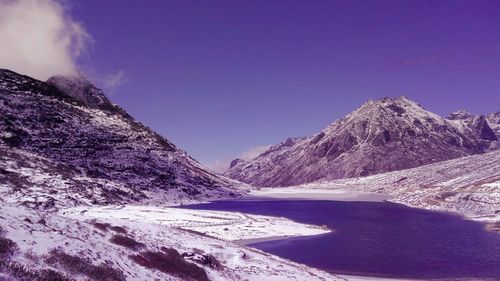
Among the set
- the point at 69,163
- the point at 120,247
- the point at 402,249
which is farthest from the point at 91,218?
the point at 69,163

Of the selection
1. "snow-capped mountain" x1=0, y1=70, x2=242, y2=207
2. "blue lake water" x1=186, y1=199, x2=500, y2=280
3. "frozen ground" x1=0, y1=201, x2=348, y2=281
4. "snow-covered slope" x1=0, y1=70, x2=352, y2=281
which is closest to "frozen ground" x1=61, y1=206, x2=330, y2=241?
"snow-covered slope" x1=0, y1=70, x2=352, y2=281

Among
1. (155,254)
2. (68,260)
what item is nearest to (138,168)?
(155,254)

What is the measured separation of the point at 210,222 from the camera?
9712cm

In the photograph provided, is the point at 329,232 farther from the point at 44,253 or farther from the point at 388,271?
the point at 44,253

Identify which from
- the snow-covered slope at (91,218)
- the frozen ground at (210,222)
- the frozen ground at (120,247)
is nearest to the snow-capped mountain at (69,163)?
the snow-covered slope at (91,218)

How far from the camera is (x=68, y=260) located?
24.3 m

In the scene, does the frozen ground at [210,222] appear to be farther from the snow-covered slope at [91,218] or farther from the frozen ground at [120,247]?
the frozen ground at [120,247]

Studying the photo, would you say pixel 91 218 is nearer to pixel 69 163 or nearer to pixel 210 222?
pixel 210 222

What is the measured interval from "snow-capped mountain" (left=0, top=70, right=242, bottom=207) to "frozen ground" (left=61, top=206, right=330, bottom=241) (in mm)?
12219

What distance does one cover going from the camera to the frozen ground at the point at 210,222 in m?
86.4

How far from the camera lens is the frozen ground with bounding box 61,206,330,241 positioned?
284 feet

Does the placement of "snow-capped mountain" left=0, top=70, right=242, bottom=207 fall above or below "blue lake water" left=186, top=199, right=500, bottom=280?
above

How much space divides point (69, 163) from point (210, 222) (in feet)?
263

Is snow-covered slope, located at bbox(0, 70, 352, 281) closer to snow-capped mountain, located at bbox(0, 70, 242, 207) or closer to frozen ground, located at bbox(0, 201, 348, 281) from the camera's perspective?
frozen ground, located at bbox(0, 201, 348, 281)
